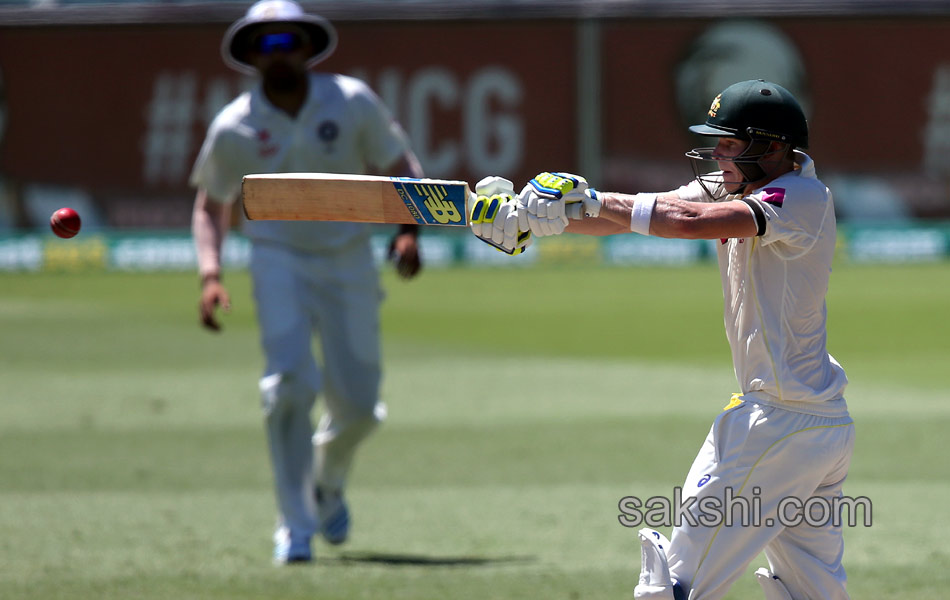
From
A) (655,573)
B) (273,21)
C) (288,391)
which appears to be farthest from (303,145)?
(655,573)

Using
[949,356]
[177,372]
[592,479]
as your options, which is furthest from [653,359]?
[592,479]

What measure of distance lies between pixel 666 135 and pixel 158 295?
11.1m

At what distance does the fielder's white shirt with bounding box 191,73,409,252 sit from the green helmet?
98.2 inches

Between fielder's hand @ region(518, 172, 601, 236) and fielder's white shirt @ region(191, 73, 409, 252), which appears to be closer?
fielder's hand @ region(518, 172, 601, 236)

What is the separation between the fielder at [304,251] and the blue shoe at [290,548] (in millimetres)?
188

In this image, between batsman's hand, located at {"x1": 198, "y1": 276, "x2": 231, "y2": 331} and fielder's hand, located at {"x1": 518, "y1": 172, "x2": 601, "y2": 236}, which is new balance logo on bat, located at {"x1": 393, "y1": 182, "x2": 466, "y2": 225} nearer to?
fielder's hand, located at {"x1": 518, "y1": 172, "x2": 601, "y2": 236}

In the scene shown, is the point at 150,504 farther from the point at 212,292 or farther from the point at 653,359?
the point at 653,359

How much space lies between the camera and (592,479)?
7.48m

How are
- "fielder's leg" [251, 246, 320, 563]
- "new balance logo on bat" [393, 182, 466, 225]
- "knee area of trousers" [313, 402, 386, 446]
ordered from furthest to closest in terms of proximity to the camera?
"knee area of trousers" [313, 402, 386, 446]
"fielder's leg" [251, 246, 320, 563]
"new balance logo on bat" [393, 182, 466, 225]

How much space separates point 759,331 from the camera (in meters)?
3.92

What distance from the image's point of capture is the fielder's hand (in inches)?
148

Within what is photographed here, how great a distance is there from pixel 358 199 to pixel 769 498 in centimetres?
137

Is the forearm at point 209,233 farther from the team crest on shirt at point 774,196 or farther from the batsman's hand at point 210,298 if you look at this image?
the team crest on shirt at point 774,196

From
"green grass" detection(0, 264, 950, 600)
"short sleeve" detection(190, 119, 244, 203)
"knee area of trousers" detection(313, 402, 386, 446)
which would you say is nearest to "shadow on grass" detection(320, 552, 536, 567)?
"green grass" detection(0, 264, 950, 600)
